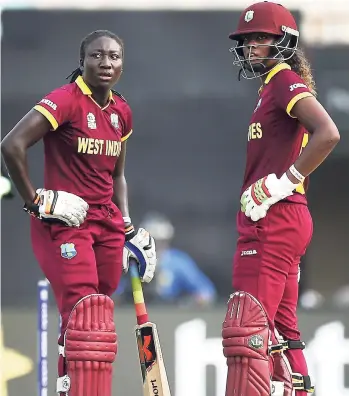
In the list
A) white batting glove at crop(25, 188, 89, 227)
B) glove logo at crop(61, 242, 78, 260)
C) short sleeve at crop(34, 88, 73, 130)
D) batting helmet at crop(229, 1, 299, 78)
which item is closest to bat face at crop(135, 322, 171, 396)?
glove logo at crop(61, 242, 78, 260)

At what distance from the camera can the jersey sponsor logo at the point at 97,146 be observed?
526cm

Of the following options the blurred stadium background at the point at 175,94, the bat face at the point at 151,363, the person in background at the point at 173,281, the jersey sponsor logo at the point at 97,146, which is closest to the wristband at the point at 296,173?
the jersey sponsor logo at the point at 97,146

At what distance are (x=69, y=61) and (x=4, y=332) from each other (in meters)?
3.84

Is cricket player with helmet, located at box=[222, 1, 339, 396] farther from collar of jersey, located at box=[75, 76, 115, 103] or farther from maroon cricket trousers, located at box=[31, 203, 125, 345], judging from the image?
collar of jersey, located at box=[75, 76, 115, 103]

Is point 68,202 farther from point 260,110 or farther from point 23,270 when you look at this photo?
point 23,270

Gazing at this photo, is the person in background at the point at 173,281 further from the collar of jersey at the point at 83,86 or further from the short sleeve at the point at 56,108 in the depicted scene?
the short sleeve at the point at 56,108

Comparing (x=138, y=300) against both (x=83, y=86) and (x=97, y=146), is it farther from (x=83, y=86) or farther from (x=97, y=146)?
(x=83, y=86)

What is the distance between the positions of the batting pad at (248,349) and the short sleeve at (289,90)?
83 cm

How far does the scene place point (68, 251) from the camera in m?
5.18

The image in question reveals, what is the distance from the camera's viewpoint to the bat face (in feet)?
17.5

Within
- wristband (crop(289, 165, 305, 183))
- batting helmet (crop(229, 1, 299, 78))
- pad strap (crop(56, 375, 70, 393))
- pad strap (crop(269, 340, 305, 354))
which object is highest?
batting helmet (crop(229, 1, 299, 78))

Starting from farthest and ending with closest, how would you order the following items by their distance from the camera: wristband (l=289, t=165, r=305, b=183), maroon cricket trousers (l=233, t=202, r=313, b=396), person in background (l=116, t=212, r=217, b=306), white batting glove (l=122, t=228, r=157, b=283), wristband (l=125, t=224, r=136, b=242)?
person in background (l=116, t=212, r=217, b=306)
wristband (l=125, t=224, r=136, b=242)
white batting glove (l=122, t=228, r=157, b=283)
maroon cricket trousers (l=233, t=202, r=313, b=396)
wristband (l=289, t=165, r=305, b=183)

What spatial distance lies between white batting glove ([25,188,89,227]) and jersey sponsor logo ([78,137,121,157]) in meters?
0.22

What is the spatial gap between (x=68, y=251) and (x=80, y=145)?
47 centimetres
